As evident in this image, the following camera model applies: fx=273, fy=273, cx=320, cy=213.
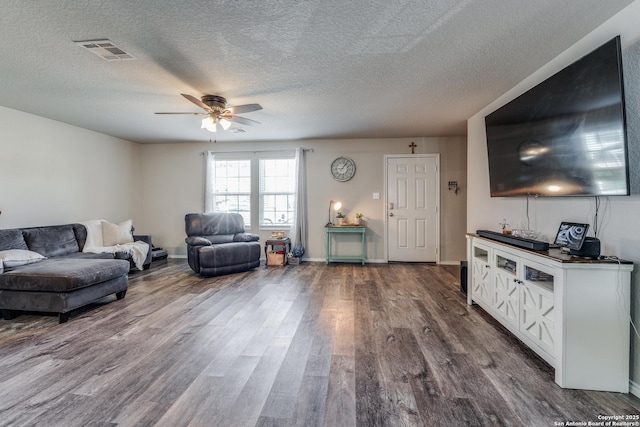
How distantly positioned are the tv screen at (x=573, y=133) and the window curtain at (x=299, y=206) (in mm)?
3455

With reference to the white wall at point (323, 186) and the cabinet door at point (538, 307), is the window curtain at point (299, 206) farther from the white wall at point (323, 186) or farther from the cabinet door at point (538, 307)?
the cabinet door at point (538, 307)

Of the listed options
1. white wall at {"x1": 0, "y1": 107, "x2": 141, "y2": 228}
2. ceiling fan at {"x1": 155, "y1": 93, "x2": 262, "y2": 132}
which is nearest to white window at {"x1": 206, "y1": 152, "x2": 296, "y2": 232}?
white wall at {"x1": 0, "y1": 107, "x2": 141, "y2": 228}

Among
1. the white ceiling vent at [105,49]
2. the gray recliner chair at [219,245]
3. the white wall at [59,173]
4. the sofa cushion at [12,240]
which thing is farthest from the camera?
the gray recliner chair at [219,245]

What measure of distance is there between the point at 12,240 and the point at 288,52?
402cm

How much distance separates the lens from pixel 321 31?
1.97 meters

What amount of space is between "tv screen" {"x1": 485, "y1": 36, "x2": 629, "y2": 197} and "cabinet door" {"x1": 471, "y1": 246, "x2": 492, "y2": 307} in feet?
2.44

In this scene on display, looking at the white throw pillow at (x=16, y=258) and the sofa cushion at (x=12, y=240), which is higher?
the sofa cushion at (x=12, y=240)

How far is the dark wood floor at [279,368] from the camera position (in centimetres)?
147

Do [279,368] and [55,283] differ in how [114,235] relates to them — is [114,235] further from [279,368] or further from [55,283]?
[279,368]

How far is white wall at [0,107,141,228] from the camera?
372 centimetres

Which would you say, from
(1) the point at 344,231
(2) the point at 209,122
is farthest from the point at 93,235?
(1) the point at 344,231

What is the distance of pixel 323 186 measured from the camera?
5.46 m

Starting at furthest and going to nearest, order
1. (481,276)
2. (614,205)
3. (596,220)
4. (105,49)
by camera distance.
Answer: (481,276), (105,49), (596,220), (614,205)

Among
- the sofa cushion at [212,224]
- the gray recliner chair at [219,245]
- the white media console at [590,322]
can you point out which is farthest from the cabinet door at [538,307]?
the sofa cushion at [212,224]
